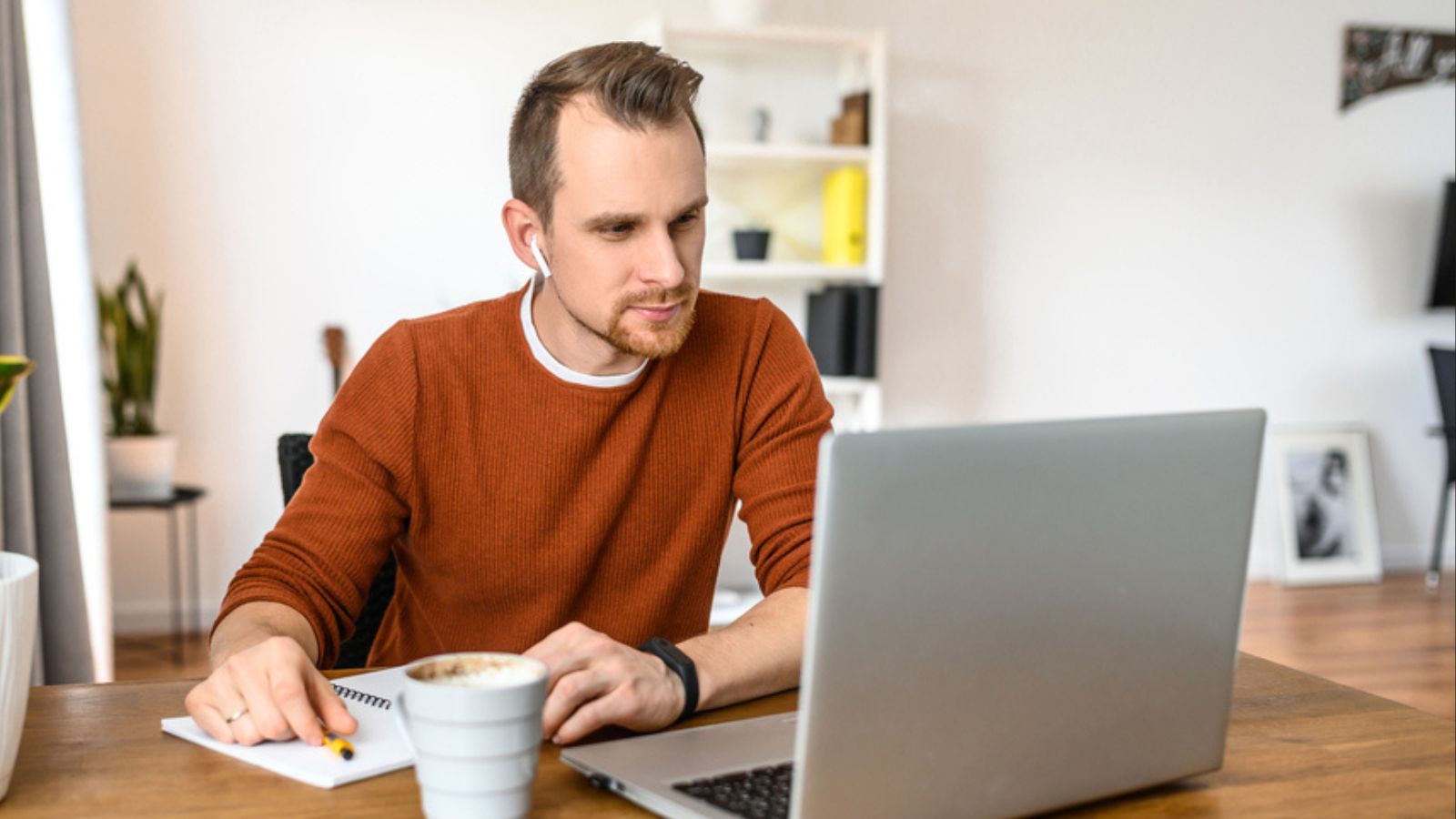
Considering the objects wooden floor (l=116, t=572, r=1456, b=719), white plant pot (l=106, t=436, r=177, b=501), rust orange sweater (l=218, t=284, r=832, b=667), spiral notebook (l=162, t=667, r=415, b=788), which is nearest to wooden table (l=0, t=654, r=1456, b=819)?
spiral notebook (l=162, t=667, r=415, b=788)

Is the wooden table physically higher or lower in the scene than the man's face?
lower

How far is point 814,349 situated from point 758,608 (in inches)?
121

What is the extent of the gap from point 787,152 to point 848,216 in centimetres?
27

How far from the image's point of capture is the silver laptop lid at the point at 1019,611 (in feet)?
2.32

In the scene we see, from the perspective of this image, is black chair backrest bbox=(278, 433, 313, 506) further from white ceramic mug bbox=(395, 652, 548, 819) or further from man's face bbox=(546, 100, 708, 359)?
white ceramic mug bbox=(395, 652, 548, 819)

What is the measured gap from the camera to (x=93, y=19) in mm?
Answer: 3770

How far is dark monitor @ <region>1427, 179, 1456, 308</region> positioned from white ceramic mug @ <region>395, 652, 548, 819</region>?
4.96 metres

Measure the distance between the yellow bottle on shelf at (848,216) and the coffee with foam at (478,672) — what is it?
3.35 metres

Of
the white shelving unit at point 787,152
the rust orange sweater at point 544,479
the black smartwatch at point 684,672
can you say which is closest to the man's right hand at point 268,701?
the black smartwatch at point 684,672

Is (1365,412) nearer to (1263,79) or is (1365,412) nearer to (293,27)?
(1263,79)

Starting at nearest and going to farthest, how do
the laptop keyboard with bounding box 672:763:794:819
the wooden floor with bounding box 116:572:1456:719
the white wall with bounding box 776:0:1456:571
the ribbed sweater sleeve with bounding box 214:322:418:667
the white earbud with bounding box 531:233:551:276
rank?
the laptop keyboard with bounding box 672:763:794:819, the ribbed sweater sleeve with bounding box 214:322:418:667, the white earbud with bounding box 531:233:551:276, the wooden floor with bounding box 116:572:1456:719, the white wall with bounding box 776:0:1456:571

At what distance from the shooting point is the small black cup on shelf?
4.05m

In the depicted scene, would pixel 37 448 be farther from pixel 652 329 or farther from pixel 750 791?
pixel 750 791

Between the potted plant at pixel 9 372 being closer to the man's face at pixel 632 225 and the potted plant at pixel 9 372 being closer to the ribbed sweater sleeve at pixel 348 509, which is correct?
the ribbed sweater sleeve at pixel 348 509
